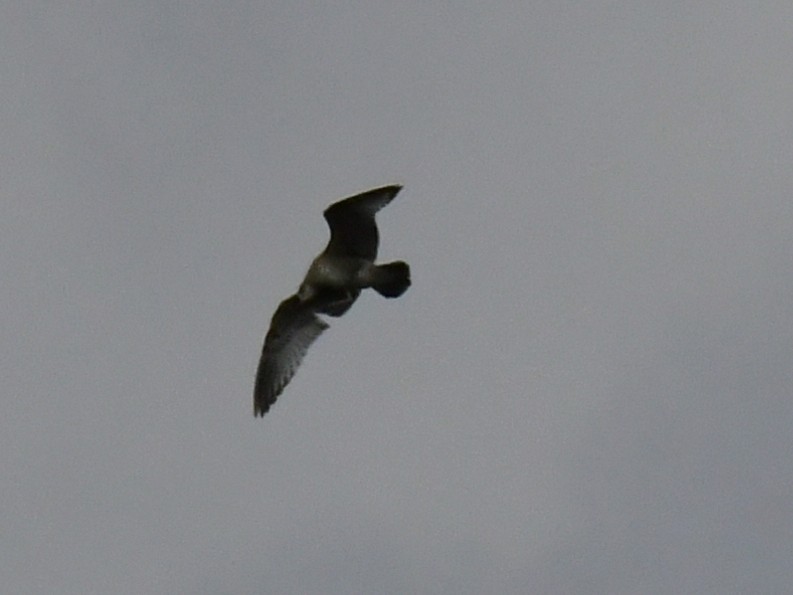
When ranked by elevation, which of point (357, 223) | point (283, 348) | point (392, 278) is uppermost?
point (357, 223)

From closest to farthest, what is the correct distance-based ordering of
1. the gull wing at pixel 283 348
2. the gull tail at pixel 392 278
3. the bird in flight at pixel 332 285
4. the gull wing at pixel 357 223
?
the gull wing at pixel 357 223, the bird in flight at pixel 332 285, the gull tail at pixel 392 278, the gull wing at pixel 283 348

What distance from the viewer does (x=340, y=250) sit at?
24.3 meters

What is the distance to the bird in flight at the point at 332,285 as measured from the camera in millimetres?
23812

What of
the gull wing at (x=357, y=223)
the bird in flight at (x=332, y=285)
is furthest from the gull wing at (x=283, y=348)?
the gull wing at (x=357, y=223)

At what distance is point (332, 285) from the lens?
24766 mm

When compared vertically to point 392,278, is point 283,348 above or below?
below

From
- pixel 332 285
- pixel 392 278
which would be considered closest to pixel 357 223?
pixel 392 278

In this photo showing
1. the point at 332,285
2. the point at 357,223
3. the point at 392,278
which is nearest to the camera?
the point at 357,223

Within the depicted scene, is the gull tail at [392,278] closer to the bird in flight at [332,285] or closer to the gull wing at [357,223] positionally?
the bird in flight at [332,285]

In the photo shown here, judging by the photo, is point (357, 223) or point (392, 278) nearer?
→ point (357, 223)

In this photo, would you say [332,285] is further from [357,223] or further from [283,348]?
[283,348]

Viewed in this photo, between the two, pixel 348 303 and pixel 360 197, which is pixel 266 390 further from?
pixel 360 197

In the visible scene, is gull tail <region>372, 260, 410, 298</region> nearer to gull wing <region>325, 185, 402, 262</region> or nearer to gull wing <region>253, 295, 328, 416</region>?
gull wing <region>325, 185, 402, 262</region>

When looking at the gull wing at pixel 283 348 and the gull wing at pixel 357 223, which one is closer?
the gull wing at pixel 357 223
